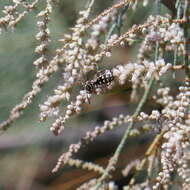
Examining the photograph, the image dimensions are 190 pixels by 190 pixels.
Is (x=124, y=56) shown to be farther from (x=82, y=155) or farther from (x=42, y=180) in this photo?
(x=42, y=180)

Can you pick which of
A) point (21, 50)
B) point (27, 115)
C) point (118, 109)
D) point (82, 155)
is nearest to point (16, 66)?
point (21, 50)

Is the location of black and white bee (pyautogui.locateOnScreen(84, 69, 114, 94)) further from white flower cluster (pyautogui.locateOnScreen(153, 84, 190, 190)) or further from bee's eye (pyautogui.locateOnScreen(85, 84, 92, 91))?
white flower cluster (pyautogui.locateOnScreen(153, 84, 190, 190))

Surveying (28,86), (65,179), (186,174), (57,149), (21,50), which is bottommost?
(186,174)

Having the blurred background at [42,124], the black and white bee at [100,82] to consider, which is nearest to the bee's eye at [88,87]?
the black and white bee at [100,82]

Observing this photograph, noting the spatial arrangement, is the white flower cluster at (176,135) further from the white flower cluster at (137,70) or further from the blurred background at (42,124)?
the blurred background at (42,124)

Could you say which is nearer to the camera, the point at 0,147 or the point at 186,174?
the point at 186,174

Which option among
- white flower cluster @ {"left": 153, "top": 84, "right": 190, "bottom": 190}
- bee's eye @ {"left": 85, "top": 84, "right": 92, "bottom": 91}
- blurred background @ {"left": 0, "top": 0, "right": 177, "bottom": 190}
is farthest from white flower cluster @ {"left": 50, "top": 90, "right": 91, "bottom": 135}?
blurred background @ {"left": 0, "top": 0, "right": 177, "bottom": 190}
